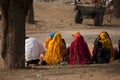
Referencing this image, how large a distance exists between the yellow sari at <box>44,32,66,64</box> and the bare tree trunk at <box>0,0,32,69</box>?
1451 mm

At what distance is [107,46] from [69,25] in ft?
42.4

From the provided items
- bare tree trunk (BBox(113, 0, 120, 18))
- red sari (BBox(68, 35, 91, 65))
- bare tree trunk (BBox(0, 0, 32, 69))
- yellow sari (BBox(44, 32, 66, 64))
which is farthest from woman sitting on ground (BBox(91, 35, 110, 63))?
bare tree trunk (BBox(113, 0, 120, 18))

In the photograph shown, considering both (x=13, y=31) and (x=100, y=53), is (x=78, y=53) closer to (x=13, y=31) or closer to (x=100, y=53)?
(x=100, y=53)

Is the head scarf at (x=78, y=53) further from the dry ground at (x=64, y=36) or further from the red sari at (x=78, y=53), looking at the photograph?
the dry ground at (x=64, y=36)

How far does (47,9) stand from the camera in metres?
29.4

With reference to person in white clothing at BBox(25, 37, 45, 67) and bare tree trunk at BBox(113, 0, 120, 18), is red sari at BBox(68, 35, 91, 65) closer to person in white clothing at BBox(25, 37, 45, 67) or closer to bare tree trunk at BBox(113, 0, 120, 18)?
person in white clothing at BBox(25, 37, 45, 67)

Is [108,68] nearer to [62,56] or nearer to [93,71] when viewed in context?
[93,71]

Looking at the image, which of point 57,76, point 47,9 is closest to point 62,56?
point 57,76

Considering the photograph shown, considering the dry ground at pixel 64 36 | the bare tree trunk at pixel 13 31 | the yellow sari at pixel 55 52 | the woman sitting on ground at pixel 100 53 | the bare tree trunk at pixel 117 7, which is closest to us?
the dry ground at pixel 64 36

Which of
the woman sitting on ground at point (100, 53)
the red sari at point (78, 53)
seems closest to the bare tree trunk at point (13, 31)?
the red sari at point (78, 53)

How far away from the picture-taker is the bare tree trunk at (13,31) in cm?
878

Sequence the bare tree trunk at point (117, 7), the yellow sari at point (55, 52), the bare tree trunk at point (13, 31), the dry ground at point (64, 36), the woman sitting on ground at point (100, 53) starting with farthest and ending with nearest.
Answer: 1. the bare tree trunk at point (117, 7)
2. the yellow sari at point (55, 52)
3. the woman sitting on ground at point (100, 53)
4. the bare tree trunk at point (13, 31)
5. the dry ground at point (64, 36)

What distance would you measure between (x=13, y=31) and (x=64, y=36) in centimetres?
912

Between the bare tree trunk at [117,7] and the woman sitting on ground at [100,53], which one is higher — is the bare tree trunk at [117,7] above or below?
above
